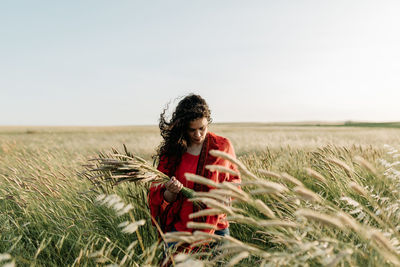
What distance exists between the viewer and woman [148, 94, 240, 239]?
2.69 metres

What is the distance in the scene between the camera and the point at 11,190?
4.05 m

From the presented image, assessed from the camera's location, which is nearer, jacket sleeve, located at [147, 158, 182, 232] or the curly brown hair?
jacket sleeve, located at [147, 158, 182, 232]

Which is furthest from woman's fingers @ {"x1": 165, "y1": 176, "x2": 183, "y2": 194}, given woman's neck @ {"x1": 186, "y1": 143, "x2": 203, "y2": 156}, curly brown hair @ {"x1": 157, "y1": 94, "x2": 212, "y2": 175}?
woman's neck @ {"x1": 186, "y1": 143, "x2": 203, "y2": 156}

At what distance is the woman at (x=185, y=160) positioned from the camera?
8.82ft

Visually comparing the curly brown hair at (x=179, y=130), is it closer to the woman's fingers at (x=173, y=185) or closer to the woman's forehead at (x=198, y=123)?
the woman's forehead at (x=198, y=123)

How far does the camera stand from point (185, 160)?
292 cm

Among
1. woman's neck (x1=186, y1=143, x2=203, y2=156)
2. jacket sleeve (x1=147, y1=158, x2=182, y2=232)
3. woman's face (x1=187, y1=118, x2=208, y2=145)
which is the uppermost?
woman's face (x1=187, y1=118, x2=208, y2=145)

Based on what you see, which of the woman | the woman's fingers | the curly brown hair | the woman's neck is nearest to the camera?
the woman's fingers

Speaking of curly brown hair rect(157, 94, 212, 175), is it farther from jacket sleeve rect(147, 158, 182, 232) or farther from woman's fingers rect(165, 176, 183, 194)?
woman's fingers rect(165, 176, 183, 194)

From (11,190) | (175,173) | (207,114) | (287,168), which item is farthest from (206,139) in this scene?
(11,190)

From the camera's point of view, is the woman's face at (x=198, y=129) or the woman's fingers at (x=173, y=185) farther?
the woman's face at (x=198, y=129)

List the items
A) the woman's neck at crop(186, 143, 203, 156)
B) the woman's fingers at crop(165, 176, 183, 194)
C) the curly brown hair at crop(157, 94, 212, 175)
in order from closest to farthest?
the woman's fingers at crop(165, 176, 183, 194) → the curly brown hair at crop(157, 94, 212, 175) → the woman's neck at crop(186, 143, 203, 156)

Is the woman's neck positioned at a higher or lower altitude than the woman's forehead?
lower

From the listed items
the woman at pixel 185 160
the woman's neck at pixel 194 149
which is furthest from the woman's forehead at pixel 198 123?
the woman's neck at pixel 194 149
